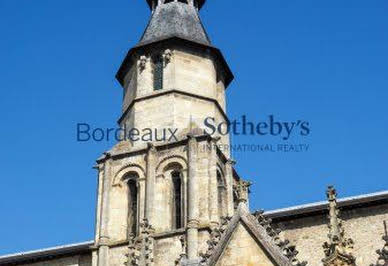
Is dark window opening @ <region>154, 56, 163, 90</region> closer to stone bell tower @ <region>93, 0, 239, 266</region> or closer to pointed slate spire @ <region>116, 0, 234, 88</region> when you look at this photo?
stone bell tower @ <region>93, 0, 239, 266</region>

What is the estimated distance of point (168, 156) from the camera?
27.1m

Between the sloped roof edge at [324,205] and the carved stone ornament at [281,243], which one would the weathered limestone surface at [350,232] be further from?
the carved stone ornament at [281,243]

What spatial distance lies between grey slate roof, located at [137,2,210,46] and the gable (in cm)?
1480

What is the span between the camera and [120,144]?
28469mm

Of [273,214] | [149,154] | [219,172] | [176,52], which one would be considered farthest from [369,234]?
[176,52]

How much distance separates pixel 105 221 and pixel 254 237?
11.6m

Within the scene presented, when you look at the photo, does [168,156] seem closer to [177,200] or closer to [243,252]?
[177,200]

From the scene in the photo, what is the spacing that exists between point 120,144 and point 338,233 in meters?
13.9

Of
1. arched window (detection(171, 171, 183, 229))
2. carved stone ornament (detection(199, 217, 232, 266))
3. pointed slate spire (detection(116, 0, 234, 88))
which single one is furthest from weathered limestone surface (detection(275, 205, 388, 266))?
carved stone ornament (detection(199, 217, 232, 266))

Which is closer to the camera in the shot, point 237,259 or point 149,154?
point 237,259

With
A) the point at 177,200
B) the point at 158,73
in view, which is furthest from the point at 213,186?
the point at 158,73

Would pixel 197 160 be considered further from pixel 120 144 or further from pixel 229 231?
pixel 229 231

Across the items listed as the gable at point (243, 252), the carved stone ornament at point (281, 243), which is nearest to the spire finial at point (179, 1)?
the carved stone ornament at point (281, 243)

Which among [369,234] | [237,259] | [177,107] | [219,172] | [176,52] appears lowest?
[237,259]
